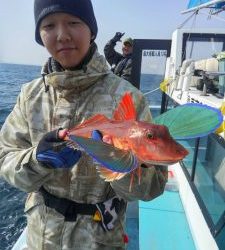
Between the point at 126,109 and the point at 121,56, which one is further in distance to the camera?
the point at 121,56

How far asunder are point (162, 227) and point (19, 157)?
121 inches

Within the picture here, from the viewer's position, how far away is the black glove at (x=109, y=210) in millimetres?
2090

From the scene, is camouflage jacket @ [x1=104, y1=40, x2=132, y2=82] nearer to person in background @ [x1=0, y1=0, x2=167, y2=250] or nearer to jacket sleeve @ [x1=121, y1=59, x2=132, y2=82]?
jacket sleeve @ [x1=121, y1=59, x2=132, y2=82]

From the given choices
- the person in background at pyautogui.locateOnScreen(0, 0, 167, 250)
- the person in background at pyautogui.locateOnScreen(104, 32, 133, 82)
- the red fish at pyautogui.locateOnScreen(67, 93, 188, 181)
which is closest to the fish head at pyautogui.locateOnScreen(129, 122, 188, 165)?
the red fish at pyautogui.locateOnScreen(67, 93, 188, 181)

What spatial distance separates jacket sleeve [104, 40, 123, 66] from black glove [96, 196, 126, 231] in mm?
7227

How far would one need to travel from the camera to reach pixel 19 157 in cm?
206

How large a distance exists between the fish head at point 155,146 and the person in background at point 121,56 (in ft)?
22.3

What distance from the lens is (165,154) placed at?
1.40 m

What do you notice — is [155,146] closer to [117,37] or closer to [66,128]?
[66,128]

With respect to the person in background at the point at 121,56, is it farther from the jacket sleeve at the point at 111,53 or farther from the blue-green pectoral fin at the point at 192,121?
the blue-green pectoral fin at the point at 192,121

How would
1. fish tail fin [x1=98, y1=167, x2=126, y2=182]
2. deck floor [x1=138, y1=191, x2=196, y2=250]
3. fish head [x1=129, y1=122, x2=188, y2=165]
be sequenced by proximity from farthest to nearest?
deck floor [x1=138, y1=191, x2=196, y2=250] < fish tail fin [x1=98, y1=167, x2=126, y2=182] < fish head [x1=129, y1=122, x2=188, y2=165]

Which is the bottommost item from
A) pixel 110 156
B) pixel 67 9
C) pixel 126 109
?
pixel 110 156

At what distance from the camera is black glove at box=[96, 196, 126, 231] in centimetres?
209

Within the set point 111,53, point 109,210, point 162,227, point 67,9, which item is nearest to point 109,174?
point 109,210
